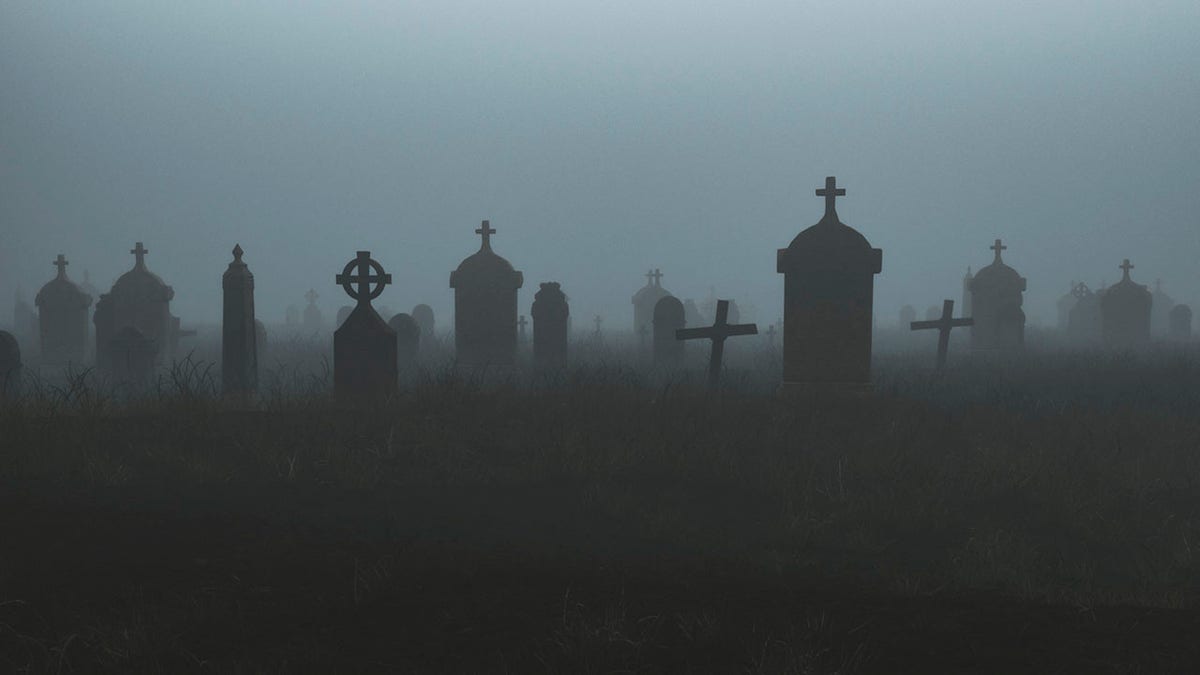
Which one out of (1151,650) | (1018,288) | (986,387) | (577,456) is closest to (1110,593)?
(1151,650)

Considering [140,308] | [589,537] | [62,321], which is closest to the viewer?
[589,537]

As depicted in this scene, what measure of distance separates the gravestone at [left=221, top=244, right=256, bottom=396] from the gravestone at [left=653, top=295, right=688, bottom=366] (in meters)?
7.77

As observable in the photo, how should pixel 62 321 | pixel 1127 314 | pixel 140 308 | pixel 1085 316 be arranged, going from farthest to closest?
1. pixel 1085 316
2. pixel 1127 314
3. pixel 62 321
4. pixel 140 308

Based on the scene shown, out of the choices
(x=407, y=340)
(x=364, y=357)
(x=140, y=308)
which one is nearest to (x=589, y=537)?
(x=364, y=357)

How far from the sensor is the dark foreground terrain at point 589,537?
3.70 m

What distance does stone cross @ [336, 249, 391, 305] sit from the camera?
409 inches

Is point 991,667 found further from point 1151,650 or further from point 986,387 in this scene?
point 986,387

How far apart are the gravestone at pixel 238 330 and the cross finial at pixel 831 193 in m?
6.73

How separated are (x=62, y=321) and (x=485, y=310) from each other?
1011 cm

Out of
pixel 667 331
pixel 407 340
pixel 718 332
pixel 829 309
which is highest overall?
pixel 829 309

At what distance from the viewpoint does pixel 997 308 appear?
2514 centimetres

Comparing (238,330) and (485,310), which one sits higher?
(485,310)

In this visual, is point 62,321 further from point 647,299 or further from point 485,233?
point 647,299

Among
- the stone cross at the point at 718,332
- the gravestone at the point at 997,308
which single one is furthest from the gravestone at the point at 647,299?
the stone cross at the point at 718,332
